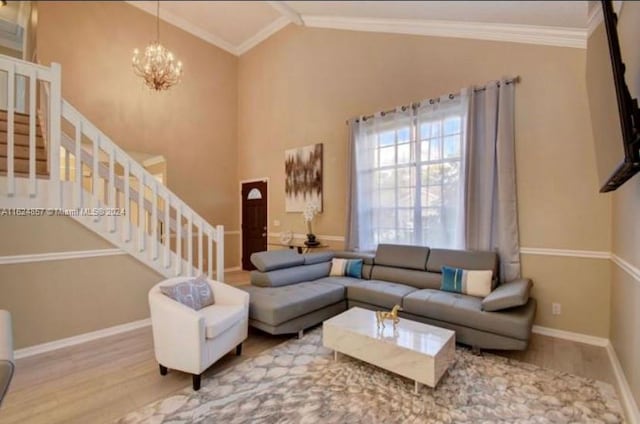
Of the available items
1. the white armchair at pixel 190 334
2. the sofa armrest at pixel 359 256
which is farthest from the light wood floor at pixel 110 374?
the sofa armrest at pixel 359 256

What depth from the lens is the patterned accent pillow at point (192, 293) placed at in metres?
2.64

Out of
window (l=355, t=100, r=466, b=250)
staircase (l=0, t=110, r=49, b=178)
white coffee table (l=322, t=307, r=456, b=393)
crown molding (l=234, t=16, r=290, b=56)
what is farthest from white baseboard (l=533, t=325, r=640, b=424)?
crown molding (l=234, t=16, r=290, b=56)

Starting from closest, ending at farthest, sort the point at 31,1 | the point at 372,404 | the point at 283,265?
the point at 372,404, the point at 283,265, the point at 31,1

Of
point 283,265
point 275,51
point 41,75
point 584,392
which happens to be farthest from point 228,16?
point 584,392

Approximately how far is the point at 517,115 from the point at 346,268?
2777 millimetres

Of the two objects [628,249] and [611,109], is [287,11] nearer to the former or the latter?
[611,109]

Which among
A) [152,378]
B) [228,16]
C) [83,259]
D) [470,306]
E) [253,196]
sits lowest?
[152,378]

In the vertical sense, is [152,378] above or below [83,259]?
below

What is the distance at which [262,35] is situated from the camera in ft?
21.0

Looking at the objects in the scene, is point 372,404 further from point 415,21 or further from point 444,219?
point 415,21

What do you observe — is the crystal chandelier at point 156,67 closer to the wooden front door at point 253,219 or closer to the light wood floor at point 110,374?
the wooden front door at point 253,219

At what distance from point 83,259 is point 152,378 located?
153cm

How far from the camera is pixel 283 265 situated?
3.82 metres

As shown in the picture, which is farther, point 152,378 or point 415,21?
point 415,21
